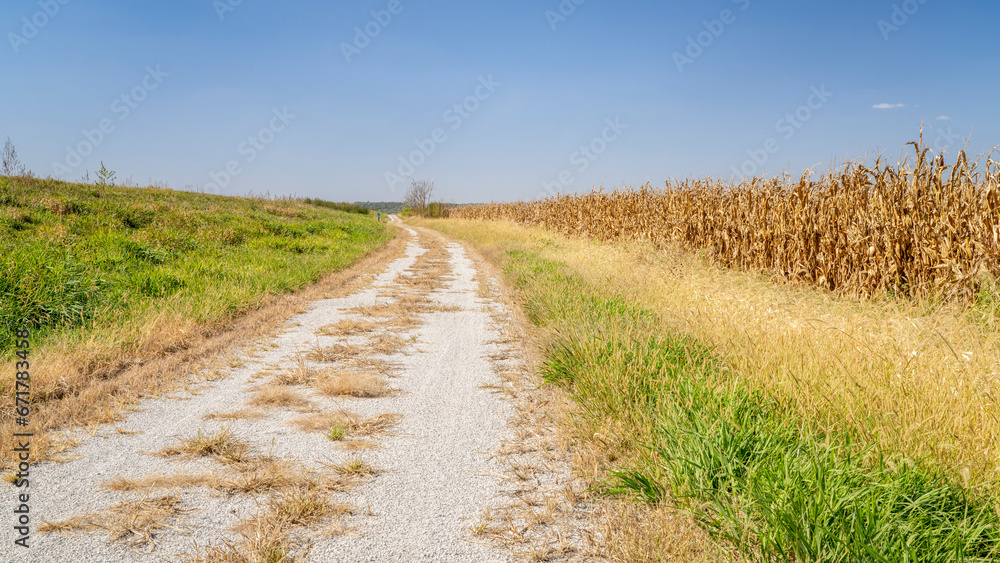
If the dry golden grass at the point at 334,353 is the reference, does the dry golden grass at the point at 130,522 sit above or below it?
below

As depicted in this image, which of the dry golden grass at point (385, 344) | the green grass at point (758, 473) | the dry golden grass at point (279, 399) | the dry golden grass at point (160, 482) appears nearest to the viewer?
the green grass at point (758, 473)

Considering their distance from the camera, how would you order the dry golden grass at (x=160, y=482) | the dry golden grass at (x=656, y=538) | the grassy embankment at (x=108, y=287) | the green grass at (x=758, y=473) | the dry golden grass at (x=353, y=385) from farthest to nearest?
1. the dry golden grass at (x=353, y=385)
2. the grassy embankment at (x=108, y=287)
3. the dry golden grass at (x=160, y=482)
4. the dry golden grass at (x=656, y=538)
5. the green grass at (x=758, y=473)

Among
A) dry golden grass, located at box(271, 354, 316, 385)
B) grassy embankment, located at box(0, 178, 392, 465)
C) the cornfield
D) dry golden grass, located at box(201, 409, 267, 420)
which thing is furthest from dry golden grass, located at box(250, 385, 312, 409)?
the cornfield

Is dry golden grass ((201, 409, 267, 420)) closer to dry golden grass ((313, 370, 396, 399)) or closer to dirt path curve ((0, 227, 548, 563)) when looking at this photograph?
dirt path curve ((0, 227, 548, 563))

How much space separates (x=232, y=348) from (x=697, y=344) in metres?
4.99

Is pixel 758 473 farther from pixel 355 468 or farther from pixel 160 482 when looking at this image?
pixel 160 482

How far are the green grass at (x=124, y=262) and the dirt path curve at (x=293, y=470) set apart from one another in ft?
7.82

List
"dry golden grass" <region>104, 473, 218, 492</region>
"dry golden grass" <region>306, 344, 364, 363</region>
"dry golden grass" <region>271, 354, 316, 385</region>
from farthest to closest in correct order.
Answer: "dry golden grass" <region>306, 344, 364, 363</region>, "dry golden grass" <region>271, 354, 316, 385</region>, "dry golden grass" <region>104, 473, 218, 492</region>

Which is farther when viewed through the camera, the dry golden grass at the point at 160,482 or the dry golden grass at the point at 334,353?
the dry golden grass at the point at 334,353

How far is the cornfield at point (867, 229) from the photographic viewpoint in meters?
6.21

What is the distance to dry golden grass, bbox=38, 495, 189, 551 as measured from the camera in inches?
94.4

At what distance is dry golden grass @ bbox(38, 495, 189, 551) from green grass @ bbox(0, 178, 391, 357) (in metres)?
3.53

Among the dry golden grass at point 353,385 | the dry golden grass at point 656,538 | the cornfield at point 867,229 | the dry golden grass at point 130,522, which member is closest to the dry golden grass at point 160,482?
the dry golden grass at point 130,522

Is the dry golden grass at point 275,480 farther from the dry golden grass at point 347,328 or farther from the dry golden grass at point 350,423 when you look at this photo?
the dry golden grass at point 347,328
